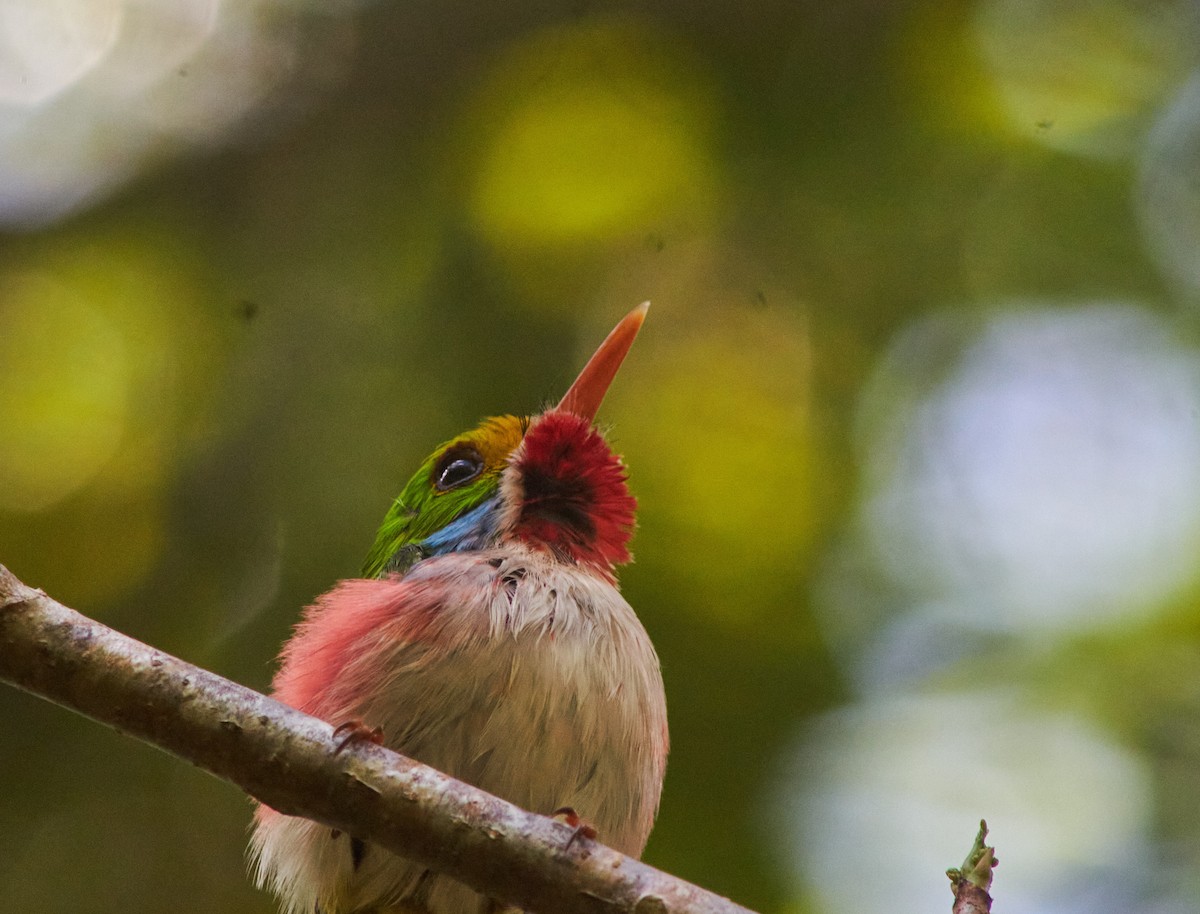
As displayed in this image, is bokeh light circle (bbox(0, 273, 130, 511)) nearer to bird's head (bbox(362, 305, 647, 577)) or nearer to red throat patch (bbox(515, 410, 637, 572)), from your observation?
bird's head (bbox(362, 305, 647, 577))

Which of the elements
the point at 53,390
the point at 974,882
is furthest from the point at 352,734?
the point at 53,390

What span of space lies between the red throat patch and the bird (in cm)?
7

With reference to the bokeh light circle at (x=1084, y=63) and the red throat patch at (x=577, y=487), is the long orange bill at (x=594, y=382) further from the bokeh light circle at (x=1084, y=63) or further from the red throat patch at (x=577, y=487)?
the bokeh light circle at (x=1084, y=63)

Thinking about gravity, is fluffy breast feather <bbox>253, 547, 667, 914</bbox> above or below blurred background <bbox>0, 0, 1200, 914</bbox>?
below

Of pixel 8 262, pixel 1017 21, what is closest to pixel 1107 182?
pixel 1017 21

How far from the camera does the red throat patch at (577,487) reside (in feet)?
11.9

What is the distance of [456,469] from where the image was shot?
3.90 metres

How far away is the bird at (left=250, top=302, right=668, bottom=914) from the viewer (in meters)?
2.91

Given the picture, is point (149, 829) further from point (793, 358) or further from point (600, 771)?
point (793, 358)

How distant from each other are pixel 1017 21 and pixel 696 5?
4.41ft

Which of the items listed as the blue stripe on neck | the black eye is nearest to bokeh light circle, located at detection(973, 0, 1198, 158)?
the black eye

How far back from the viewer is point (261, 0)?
5.32 metres

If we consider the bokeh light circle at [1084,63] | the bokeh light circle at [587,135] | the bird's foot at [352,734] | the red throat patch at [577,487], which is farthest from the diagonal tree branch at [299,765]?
the bokeh light circle at [1084,63]

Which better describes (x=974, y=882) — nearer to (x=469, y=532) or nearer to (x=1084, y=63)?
(x=469, y=532)
